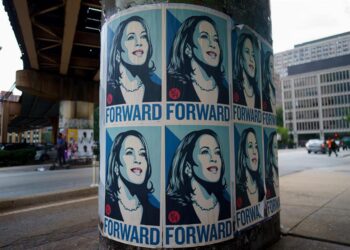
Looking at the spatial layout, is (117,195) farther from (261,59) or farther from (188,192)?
(261,59)

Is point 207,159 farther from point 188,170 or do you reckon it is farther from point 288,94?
point 288,94

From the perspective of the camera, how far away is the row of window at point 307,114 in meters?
111

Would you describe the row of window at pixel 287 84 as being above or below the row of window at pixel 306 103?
above

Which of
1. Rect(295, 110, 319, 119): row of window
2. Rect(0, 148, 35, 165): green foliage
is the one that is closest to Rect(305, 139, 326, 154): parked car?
Rect(0, 148, 35, 165): green foliage

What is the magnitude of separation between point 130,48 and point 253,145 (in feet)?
6.71

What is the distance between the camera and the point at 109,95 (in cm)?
374

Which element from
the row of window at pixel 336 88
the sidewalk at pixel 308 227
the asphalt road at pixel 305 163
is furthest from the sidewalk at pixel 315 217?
the row of window at pixel 336 88

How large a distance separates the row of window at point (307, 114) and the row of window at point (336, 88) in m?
7.61

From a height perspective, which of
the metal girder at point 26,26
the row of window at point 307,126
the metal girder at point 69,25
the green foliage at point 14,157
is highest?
the row of window at point 307,126

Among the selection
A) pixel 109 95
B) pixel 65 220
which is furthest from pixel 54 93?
pixel 109 95

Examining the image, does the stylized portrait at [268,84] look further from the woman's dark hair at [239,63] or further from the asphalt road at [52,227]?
the asphalt road at [52,227]

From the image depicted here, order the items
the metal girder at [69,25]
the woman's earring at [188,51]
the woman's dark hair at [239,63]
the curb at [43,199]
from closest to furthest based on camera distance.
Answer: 1. the woman's earring at [188,51]
2. the woman's dark hair at [239,63]
3. the curb at [43,199]
4. the metal girder at [69,25]

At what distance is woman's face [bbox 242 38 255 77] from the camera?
4145mm

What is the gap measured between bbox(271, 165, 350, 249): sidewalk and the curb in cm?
555
